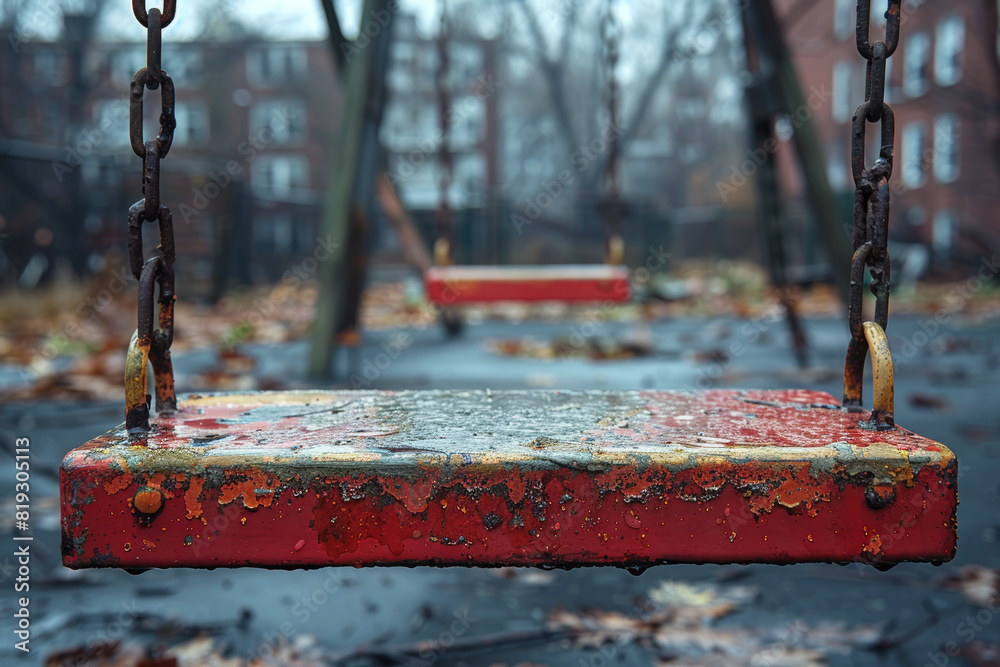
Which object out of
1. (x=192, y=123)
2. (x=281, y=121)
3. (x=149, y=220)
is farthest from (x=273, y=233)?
(x=192, y=123)

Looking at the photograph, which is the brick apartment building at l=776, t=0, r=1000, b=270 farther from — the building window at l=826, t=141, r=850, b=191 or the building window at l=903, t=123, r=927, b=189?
the building window at l=826, t=141, r=850, b=191

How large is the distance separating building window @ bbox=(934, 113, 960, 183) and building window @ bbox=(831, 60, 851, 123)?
5.34 m

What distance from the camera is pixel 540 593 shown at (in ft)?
6.14

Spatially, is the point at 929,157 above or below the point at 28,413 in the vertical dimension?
above

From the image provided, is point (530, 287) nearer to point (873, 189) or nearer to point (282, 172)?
point (873, 189)

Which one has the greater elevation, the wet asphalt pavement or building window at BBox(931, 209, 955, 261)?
building window at BBox(931, 209, 955, 261)

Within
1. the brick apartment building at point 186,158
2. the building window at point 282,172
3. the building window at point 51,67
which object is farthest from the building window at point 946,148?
the building window at point 51,67

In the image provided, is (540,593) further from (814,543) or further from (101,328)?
(101,328)

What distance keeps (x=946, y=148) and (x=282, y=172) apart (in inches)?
888

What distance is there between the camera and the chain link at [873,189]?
93 cm

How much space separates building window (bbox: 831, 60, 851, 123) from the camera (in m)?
21.7

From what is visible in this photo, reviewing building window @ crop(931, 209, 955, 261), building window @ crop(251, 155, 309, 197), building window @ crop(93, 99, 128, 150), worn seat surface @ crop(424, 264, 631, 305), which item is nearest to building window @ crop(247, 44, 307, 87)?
building window @ crop(251, 155, 309, 197)

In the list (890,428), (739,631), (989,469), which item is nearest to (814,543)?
(890,428)

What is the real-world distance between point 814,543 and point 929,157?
58.4 feet
